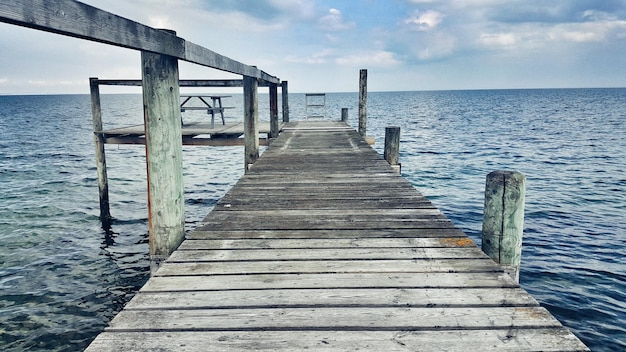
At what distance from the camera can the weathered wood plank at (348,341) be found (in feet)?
6.53

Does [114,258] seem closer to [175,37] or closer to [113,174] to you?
[175,37]

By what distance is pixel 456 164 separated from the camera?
20.0m

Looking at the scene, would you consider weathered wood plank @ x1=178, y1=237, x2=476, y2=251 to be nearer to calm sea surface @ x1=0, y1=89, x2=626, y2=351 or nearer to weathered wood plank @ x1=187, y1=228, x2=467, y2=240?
weathered wood plank @ x1=187, y1=228, x2=467, y2=240

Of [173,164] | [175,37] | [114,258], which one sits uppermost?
[175,37]

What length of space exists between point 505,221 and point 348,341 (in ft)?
6.84

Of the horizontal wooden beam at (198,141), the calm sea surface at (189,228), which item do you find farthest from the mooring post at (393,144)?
the horizontal wooden beam at (198,141)

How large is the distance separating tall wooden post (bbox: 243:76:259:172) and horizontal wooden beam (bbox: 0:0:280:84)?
4.22 m

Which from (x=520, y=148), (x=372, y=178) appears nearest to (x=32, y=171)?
(x=372, y=178)

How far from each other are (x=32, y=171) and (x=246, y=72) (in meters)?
17.0

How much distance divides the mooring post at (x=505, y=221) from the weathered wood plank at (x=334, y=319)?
121 cm

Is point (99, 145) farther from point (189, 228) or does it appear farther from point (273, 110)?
point (273, 110)

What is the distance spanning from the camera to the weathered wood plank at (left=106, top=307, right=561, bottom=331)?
2.17 metres

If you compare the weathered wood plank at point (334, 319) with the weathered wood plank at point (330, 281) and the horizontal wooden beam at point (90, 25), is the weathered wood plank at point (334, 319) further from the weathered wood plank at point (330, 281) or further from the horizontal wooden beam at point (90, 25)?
the horizontal wooden beam at point (90, 25)

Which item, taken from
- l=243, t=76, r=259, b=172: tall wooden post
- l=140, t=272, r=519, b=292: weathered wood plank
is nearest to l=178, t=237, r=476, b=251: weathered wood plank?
l=140, t=272, r=519, b=292: weathered wood plank
